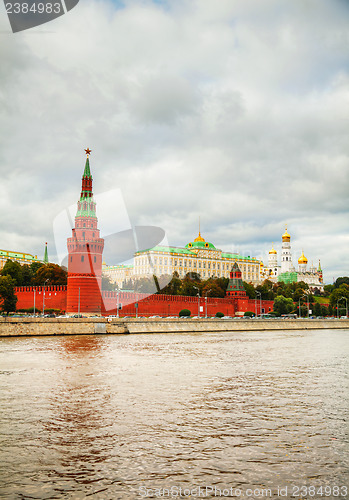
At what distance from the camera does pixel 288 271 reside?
532 ft

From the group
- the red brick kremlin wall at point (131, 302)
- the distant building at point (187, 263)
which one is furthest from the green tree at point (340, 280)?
the red brick kremlin wall at point (131, 302)

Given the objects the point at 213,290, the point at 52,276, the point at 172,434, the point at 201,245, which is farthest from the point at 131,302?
the point at 201,245

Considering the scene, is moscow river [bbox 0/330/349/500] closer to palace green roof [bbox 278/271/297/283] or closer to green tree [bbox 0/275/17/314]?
green tree [bbox 0/275/17/314]

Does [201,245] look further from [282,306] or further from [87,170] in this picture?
[87,170]

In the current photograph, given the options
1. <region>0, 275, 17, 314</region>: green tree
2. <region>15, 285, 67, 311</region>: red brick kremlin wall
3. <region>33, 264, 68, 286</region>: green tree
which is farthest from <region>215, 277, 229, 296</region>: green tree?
<region>0, 275, 17, 314</region>: green tree

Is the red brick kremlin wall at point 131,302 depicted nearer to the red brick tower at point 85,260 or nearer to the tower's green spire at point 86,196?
the red brick tower at point 85,260

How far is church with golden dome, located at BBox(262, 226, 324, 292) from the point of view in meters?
158

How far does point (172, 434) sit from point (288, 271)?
15718 cm

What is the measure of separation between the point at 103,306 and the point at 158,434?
4941 centimetres

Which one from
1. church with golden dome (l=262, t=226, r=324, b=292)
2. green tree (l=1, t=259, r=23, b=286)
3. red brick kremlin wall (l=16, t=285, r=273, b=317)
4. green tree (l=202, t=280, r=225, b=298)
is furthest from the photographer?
church with golden dome (l=262, t=226, r=324, b=292)

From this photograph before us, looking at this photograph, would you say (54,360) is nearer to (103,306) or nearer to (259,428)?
(259,428)

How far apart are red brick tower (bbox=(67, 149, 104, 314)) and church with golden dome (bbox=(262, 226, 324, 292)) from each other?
337 feet

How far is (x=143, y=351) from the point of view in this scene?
26812 millimetres

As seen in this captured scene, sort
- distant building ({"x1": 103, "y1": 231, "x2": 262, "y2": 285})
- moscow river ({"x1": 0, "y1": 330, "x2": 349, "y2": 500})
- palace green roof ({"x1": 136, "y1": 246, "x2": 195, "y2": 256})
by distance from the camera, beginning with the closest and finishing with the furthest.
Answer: moscow river ({"x1": 0, "y1": 330, "x2": 349, "y2": 500}) → distant building ({"x1": 103, "y1": 231, "x2": 262, "y2": 285}) → palace green roof ({"x1": 136, "y1": 246, "x2": 195, "y2": 256})
